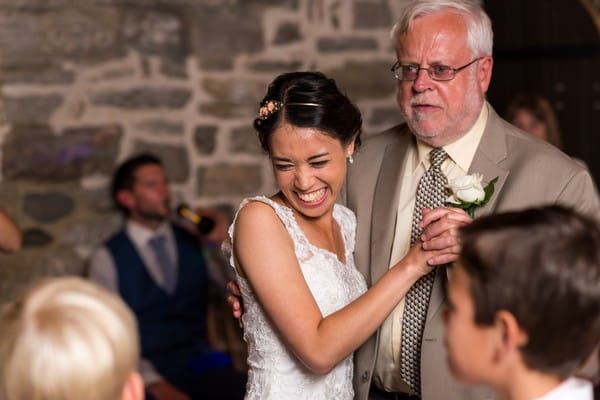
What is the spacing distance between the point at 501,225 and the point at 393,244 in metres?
0.99

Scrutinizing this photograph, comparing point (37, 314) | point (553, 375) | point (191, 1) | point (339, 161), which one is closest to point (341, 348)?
point (339, 161)

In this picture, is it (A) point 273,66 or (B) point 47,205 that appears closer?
(B) point 47,205

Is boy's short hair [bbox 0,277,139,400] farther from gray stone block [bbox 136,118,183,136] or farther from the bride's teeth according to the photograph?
gray stone block [bbox 136,118,183,136]

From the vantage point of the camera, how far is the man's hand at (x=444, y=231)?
2.27m

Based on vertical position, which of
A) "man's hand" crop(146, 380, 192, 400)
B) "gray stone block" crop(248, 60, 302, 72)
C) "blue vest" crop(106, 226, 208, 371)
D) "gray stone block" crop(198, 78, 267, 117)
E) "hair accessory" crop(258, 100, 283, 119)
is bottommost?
"man's hand" crop(146, 380, 192, 400)

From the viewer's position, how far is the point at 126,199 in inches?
188

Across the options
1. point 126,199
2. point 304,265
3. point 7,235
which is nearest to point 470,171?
point 304,265

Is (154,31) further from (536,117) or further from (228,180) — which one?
(536,117)

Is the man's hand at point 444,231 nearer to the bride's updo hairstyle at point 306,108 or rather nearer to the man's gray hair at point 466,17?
the bride's updo hairstyle at point 306,108

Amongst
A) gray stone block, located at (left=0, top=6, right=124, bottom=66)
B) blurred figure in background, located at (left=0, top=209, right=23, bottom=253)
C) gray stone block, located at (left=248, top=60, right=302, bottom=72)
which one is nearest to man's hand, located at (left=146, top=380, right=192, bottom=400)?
blurred figure in background, located at (left=0, top=209, right=23, bottom=253)

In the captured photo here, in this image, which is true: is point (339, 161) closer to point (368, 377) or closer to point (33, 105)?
point (368, 377)

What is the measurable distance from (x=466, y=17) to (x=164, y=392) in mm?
2447

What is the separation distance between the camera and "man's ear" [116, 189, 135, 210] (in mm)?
4762

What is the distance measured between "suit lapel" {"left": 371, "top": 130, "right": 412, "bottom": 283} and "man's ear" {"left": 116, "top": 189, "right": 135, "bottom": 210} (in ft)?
7.21
